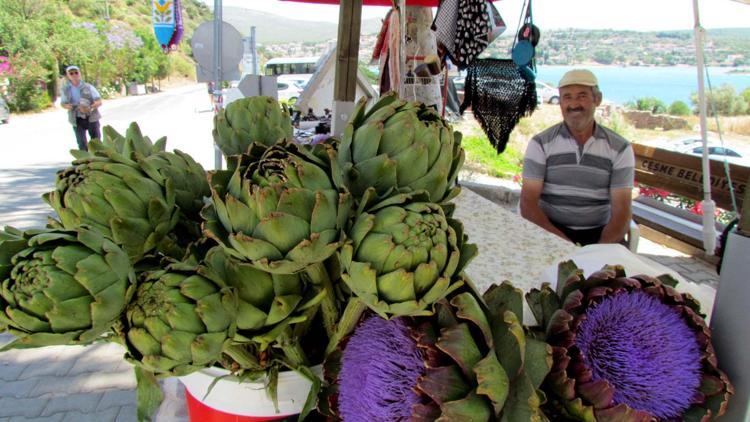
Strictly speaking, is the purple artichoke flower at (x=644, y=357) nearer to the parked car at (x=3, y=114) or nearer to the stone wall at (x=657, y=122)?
the parked car at (x=3, y=114)

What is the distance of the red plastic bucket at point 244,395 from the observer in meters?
0.53

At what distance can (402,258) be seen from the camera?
38cm

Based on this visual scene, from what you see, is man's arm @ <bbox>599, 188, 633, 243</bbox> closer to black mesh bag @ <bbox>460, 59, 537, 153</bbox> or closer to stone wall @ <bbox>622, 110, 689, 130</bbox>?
black mesh bag @ <bbox>460, 59, 537, 153</bbox>

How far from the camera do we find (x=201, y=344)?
0.40 meters

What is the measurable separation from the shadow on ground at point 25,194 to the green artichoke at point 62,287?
3742mm

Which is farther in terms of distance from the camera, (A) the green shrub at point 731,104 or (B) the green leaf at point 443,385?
(A) the green shrub at point 731,104

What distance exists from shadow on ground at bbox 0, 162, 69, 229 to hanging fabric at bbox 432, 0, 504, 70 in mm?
2898

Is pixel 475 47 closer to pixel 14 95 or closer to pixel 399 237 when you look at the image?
pixel 399 237

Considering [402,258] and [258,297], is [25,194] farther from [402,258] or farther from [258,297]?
[402,258]

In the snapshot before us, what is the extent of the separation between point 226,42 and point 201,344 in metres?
3.05

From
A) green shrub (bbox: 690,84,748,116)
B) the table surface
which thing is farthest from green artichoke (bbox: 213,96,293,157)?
green shrub (bbox: 690,84,748,116)

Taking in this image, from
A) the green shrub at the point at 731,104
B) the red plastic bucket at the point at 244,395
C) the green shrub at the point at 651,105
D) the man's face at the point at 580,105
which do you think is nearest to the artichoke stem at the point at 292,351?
the red plastic bucket at the point at 244,395

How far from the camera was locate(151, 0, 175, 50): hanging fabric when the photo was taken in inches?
324

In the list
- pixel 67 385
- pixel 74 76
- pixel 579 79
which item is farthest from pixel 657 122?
Result: pixel 67 385
